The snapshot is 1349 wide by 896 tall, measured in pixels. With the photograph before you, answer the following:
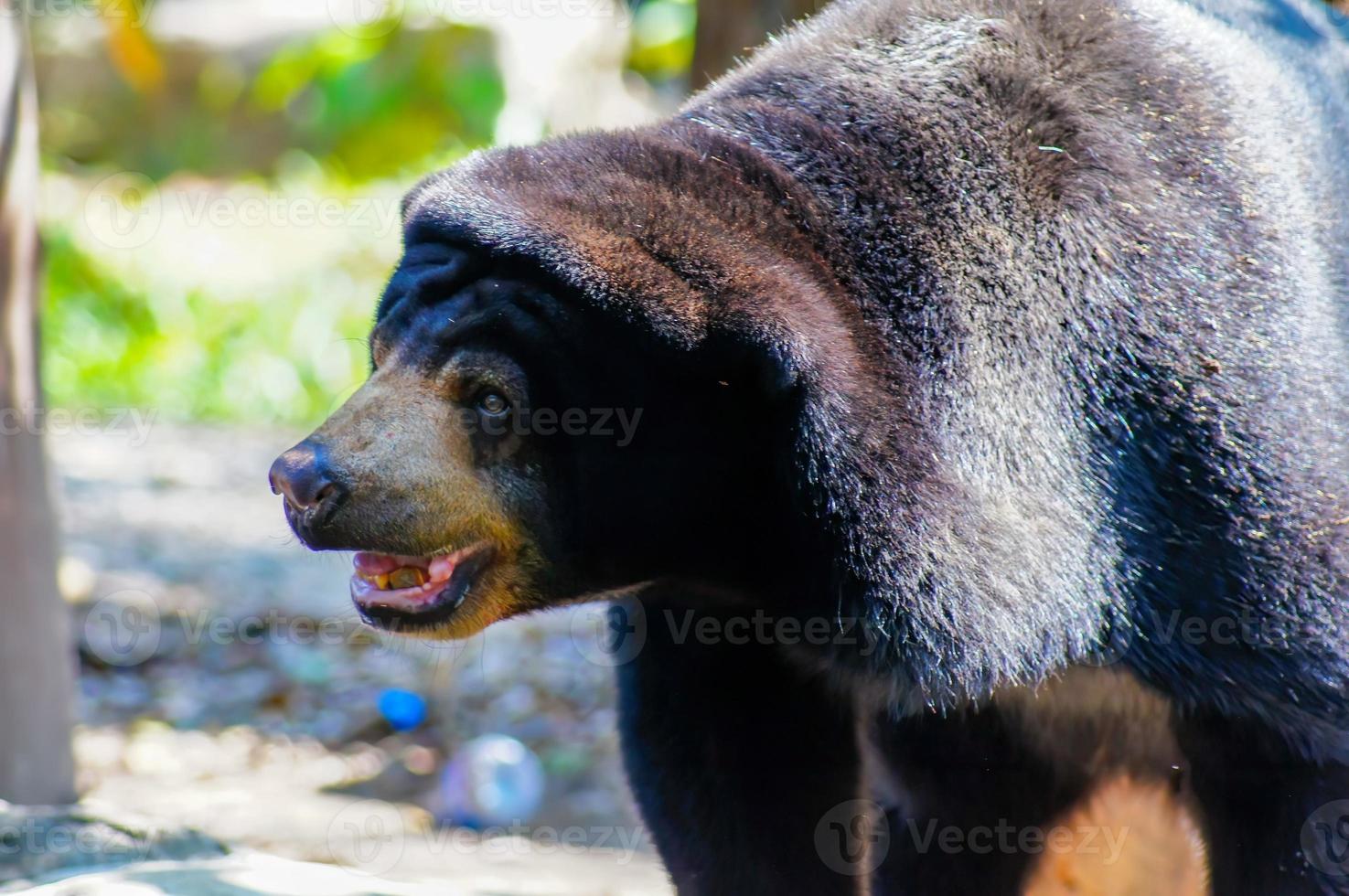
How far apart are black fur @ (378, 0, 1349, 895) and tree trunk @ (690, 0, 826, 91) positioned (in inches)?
85.0

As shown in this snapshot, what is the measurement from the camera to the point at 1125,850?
3652 millimetres

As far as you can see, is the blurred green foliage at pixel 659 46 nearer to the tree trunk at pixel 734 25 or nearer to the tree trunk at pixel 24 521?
the tree trunk at pixel 734 25

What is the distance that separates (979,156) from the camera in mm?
2787

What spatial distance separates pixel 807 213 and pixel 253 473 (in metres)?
7.17

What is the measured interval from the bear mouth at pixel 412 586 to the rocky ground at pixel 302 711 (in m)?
1.33

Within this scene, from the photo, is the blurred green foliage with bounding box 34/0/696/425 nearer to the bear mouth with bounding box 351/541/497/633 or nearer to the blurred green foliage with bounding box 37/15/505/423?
the blurred green foliage with bounding box 37/15/505/423

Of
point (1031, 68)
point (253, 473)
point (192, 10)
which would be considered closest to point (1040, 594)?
point (1031, 68)

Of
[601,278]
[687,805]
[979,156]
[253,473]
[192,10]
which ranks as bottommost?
[192,10]

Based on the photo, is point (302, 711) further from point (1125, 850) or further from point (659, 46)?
point (659, 46)

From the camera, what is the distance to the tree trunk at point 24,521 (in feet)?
14.5

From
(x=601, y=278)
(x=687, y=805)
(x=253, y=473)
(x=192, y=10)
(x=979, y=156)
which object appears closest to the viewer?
(x=601, y=278)

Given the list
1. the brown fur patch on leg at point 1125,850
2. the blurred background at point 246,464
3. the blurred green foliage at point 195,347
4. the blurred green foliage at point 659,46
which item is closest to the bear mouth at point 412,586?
the blurred background at point 246,464

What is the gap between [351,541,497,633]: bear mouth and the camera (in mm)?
2785

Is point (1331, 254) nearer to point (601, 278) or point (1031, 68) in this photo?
point (1031, 68)
